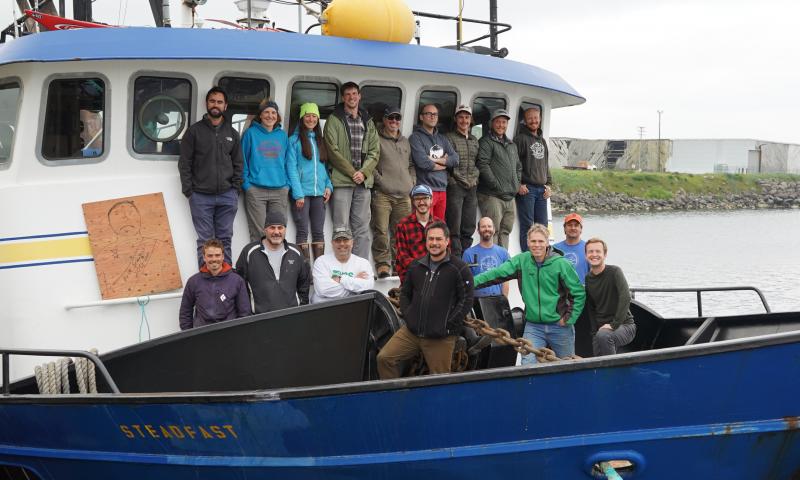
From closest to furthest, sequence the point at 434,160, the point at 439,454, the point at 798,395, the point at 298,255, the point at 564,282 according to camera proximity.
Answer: the point at 798,395 → the point at 439,454 → the point at 564,282 → the point at 298,255 → the point at 434,160

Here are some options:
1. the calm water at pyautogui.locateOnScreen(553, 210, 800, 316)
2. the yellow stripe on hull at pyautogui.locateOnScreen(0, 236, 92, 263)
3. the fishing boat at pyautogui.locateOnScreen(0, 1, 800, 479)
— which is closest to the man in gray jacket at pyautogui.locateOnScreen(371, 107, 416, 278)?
the fishing boat at pyautogui.locateOnScreen(0, 1, 800, 479)

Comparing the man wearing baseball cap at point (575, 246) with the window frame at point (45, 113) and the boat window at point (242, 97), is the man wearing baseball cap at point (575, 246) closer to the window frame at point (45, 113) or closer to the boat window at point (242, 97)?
the boat window at point (242, 97)

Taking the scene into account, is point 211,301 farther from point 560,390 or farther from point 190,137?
point 560,390

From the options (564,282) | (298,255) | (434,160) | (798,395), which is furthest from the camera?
(434,160)

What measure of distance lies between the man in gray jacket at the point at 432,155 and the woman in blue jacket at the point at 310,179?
0.88m

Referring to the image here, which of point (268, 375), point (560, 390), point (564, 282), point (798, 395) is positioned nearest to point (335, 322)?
point (268, 375)

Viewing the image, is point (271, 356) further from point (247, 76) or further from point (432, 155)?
point (432, 155)

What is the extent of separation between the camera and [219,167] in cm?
702

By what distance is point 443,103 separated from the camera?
820cm

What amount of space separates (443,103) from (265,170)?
1909 millimetres

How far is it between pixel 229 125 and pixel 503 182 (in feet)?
8.82

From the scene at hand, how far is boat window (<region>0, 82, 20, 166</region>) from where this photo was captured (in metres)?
6.79

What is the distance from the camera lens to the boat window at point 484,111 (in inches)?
332

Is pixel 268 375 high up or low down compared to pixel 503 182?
down
